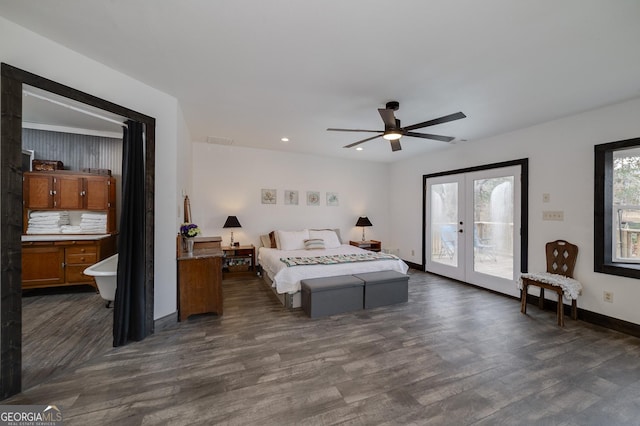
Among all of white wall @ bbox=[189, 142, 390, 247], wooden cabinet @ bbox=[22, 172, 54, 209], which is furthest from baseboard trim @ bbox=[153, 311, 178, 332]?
white wall @ bbox=[189, 142, 390, 247]

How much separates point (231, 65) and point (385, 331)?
311cm

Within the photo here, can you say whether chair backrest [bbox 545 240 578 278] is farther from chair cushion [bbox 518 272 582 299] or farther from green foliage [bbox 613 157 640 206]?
green foliage [bbox 613 157 640 206]

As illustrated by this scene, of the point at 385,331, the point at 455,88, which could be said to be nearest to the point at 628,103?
the point at 455,88

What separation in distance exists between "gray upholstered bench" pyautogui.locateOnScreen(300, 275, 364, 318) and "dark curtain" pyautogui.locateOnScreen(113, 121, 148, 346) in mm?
1773

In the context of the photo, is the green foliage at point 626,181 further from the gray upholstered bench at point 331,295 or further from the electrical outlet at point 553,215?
the gray upholstered bench at point 331,295

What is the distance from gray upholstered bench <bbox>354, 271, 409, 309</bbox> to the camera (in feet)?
11.4

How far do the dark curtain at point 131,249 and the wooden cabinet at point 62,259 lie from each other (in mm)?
782

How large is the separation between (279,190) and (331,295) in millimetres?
3029

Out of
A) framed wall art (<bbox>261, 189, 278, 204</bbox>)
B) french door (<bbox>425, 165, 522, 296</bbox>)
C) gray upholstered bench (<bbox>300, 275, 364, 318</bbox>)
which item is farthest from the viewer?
framed wall art (<bbox>261, 189, 278, 204</bbox>)

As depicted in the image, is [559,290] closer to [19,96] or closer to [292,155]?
[292,155]

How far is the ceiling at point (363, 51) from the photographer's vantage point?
1643 millimetres

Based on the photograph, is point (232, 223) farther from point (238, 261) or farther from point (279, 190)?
point (279, 190)

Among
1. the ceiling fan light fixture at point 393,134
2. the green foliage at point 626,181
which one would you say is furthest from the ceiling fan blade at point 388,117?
the green foliage at point 626,181

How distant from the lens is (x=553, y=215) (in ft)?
11.6
